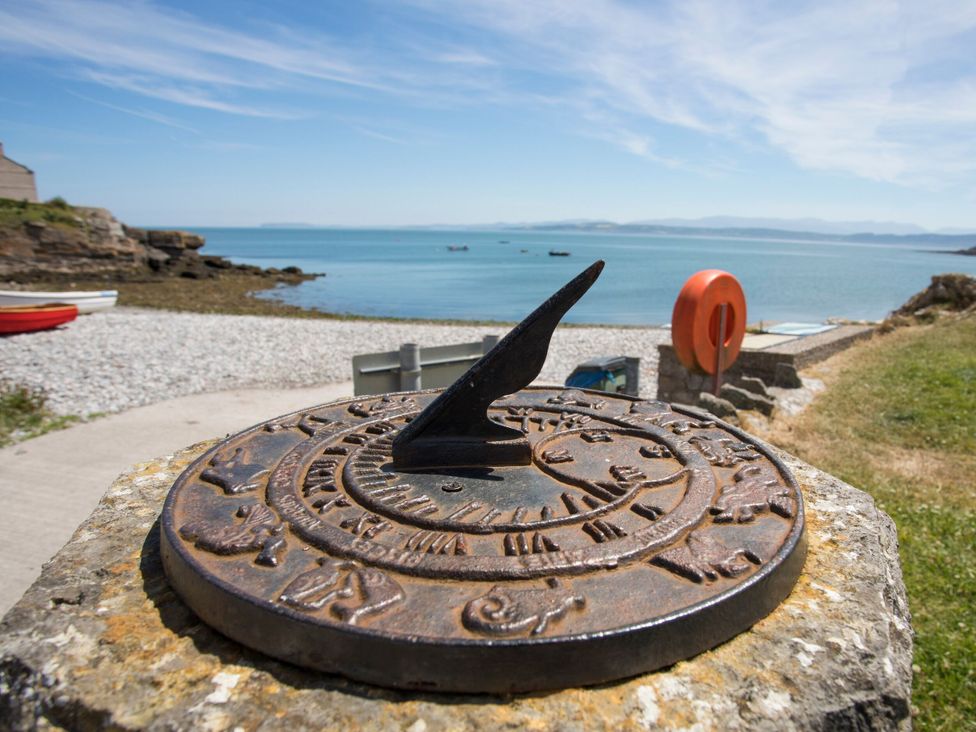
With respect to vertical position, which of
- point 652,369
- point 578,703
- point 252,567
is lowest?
point 652,369

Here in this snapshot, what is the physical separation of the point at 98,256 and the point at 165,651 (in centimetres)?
3530

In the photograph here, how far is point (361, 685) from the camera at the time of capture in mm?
1555

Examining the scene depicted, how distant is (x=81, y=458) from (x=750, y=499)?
6288 mm

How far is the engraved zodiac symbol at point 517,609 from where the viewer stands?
1.54m

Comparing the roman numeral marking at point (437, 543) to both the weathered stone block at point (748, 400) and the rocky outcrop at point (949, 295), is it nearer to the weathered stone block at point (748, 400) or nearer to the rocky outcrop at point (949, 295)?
the weathered stone block at point (748, 400)

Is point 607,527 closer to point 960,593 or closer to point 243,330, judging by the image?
point 960,593

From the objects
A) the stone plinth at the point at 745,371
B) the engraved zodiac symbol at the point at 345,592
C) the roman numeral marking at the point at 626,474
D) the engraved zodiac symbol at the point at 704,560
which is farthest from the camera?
the stone plinth at the point at 745,371

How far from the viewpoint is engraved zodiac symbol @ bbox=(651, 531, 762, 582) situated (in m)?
1.78

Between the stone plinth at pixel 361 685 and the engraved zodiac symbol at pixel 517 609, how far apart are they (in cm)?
17

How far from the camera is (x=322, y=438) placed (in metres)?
2.87

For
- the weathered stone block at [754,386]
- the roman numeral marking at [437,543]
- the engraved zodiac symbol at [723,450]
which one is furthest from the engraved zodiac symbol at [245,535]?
the weathered stone block at [754,386]

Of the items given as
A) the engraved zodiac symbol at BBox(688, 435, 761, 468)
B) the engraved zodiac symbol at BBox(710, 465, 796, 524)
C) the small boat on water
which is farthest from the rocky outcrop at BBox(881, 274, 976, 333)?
the small boat on water

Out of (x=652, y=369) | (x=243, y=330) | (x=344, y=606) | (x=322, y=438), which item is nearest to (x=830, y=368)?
(x=652, y=369)

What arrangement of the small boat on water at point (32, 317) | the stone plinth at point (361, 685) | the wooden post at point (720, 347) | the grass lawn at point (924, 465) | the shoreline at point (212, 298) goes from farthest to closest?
the shoreline at point (212, 298), the small boat on water at point (32, 317), the wooden post at point (720, 347), the grass lawn at point (924, 465), the stone plinth at point (361, 685)
